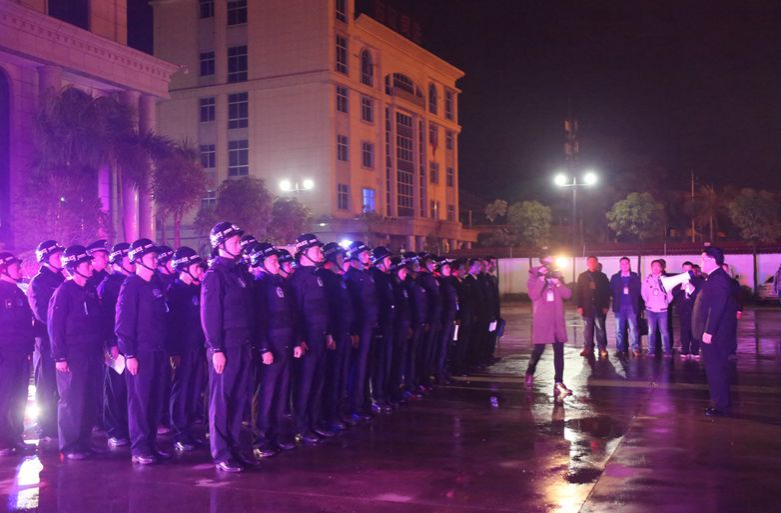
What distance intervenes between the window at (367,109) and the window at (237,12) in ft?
34.0

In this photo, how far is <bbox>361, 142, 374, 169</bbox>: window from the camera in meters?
61.3

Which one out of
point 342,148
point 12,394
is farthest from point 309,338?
point 342,148

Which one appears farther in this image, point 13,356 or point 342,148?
point 342,148

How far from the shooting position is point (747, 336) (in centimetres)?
2117

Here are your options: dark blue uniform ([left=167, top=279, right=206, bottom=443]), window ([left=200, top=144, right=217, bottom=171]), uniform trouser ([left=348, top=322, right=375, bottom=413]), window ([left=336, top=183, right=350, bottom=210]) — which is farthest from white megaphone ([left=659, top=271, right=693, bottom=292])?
window ([left=200, top=144, right=217, bottom=171])

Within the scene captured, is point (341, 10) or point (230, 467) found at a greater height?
point (341, 10)

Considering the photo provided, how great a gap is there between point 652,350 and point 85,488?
511 inches

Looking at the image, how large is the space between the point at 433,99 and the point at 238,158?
20.5 meters

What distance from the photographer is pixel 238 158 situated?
60.1 metres

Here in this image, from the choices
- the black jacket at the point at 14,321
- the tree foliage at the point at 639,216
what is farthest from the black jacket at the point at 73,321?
the tree foliage at the point at 639,216

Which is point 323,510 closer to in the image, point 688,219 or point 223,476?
point 223,476

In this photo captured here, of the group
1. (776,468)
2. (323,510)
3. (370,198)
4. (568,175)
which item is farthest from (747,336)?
(370,198)

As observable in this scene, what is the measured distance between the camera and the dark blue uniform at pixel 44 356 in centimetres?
949

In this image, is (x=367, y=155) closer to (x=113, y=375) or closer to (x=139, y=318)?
(x=113, y=375)
